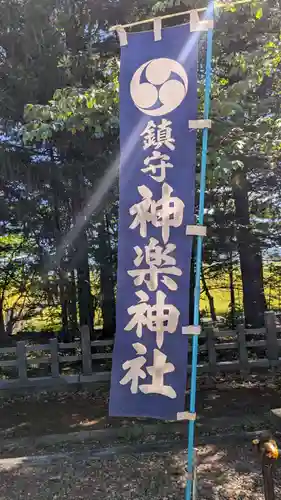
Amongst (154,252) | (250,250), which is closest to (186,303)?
(154,252)

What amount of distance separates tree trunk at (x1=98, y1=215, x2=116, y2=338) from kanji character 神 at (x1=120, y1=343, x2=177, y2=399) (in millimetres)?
4013

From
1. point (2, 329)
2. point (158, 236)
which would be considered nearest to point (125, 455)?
point (158, 236)

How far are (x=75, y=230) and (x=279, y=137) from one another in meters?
3.29

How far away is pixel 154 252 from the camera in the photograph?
2877mm

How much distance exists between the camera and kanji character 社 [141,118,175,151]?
288 cm

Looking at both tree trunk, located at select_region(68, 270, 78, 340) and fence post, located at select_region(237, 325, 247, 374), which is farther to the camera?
tree trunk, located at select_region(68, 270, 78, 340)

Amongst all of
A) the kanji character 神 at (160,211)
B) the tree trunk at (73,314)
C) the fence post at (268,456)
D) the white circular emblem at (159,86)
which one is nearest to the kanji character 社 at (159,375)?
the fence post at (268,456)

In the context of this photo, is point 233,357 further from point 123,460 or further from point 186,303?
point 186,303

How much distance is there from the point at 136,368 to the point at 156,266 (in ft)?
2.01

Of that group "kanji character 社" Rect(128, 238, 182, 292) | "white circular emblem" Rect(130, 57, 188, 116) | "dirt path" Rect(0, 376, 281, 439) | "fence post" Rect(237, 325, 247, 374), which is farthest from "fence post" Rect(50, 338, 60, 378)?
"white circular emblem" Rect(130, 57, 188, 116)

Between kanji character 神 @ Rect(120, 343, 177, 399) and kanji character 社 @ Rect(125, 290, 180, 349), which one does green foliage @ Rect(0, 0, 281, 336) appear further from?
kanji character 神 @ Rect(120, 343, 177, 399)

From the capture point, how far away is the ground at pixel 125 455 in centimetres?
366

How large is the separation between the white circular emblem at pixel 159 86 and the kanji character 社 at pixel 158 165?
0.25 metres

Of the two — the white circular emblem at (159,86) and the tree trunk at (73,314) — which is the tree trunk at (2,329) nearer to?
the tree trunk at (73,314)
